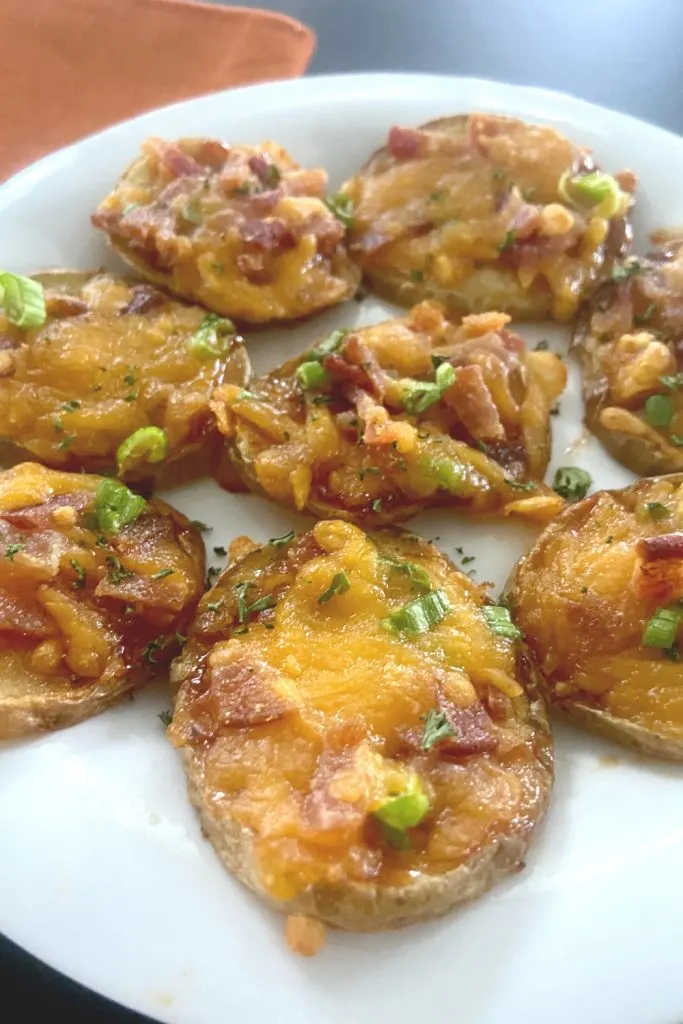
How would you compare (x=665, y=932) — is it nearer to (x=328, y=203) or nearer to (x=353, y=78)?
(x=328, y=203)

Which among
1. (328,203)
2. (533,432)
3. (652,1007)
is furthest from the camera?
(328,203)

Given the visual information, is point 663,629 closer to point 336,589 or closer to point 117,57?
point 336,589

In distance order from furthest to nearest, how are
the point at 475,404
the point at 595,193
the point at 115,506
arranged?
the point at 595,193
the point at 475,404
the point at 115,506

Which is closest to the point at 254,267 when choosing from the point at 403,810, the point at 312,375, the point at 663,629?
the point at 312,375

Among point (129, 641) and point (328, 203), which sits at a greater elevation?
point (328, 203)

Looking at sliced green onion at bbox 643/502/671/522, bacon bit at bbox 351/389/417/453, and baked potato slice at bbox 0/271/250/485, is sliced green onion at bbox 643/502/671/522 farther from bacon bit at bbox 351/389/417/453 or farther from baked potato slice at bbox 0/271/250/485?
baked potato slice at bbox 0/271/250/485

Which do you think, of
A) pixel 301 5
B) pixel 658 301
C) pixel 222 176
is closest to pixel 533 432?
pixel 658 301

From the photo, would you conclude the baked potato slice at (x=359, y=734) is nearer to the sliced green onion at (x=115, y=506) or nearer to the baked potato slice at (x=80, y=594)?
the baked potato slice at (x=80, y=594)

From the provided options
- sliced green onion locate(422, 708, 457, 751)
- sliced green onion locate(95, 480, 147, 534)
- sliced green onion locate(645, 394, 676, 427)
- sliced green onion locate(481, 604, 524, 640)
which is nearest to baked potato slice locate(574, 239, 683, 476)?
sliced green onion locate(645, 394, 676, 427)
